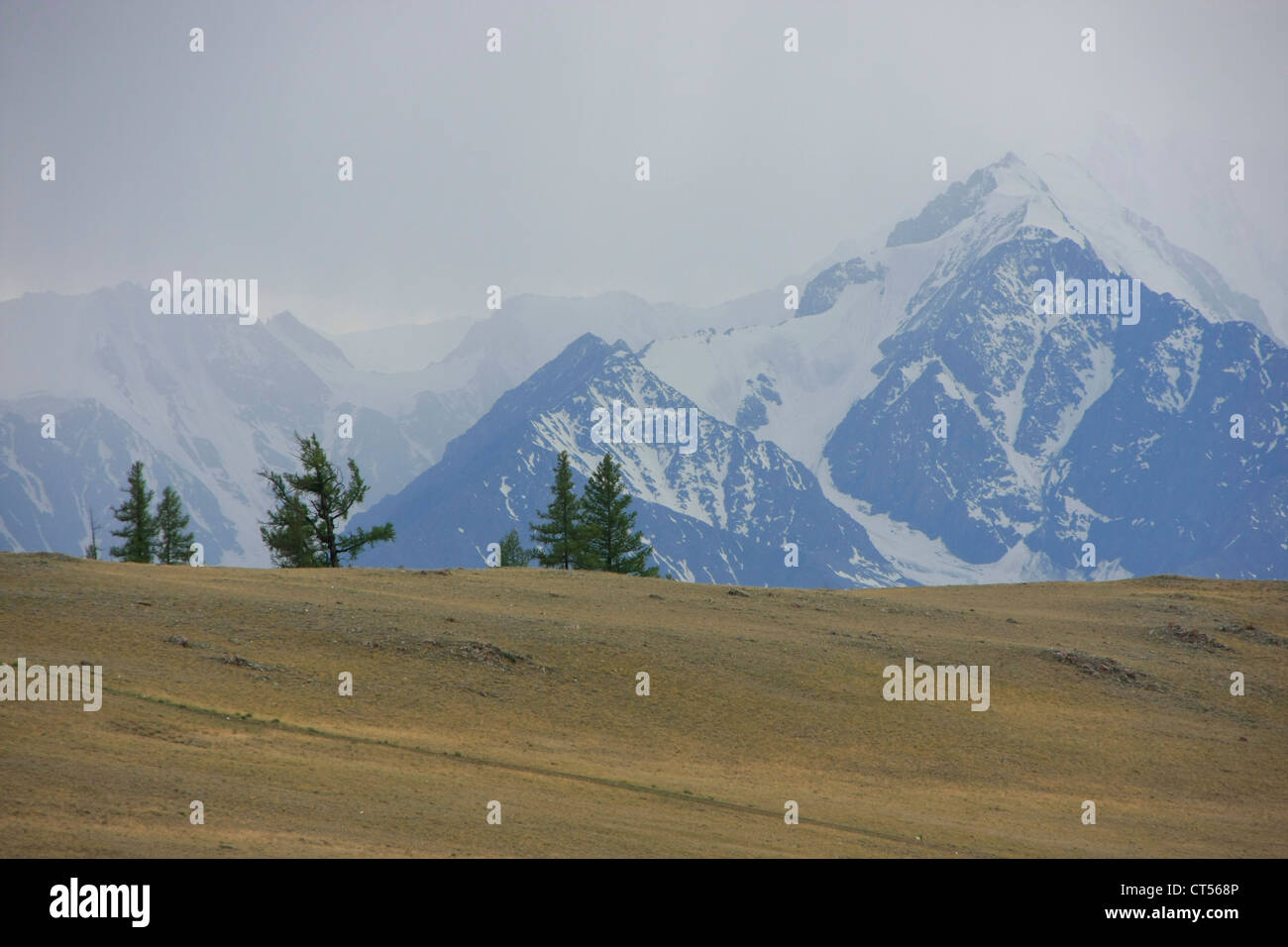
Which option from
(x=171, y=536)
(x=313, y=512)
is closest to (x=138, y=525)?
(x=171, y=536)

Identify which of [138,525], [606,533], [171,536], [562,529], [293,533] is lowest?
[293,533]

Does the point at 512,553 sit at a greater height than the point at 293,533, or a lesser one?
greater

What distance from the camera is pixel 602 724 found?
35500mm

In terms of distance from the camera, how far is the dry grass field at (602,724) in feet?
83.4

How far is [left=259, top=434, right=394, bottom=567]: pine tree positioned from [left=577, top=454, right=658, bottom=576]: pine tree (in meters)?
13.4

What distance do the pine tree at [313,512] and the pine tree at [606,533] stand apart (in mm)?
13443

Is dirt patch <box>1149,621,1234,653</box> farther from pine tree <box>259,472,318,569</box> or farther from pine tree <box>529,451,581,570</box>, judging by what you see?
pine tree <box>259,472,318,569</box>

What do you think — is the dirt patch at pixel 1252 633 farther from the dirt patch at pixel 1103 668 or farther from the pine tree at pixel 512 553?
the pine tree at pixel 512 553

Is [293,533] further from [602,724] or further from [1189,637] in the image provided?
[1189,637]

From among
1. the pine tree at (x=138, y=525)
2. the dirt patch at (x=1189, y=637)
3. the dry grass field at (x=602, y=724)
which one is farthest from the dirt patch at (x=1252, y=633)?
the pine tree at (x=138, y=525)

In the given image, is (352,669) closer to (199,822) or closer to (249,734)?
(249,734)

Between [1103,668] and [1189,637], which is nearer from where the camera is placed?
[1103,668]

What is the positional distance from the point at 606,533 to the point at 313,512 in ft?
57.3
